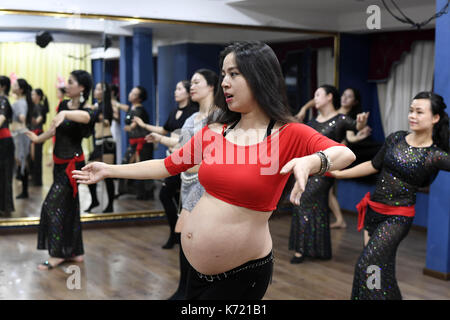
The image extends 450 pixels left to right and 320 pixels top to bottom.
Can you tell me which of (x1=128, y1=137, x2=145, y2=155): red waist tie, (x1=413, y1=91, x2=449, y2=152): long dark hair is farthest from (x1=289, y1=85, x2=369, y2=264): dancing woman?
(x1=128, y1=137, x2=145, y2=155): red waist tie

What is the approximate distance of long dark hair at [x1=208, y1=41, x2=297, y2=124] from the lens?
180 cm

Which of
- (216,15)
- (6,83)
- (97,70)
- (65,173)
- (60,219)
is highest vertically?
(216,15)

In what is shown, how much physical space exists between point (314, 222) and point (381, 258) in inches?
63.9

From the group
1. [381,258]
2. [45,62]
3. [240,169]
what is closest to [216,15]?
[45,62]

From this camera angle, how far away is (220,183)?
183cm

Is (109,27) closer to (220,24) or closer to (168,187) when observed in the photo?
(220,24)

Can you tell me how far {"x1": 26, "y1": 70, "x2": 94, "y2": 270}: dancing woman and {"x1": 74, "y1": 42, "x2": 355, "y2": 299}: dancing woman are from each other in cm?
Answer: 246

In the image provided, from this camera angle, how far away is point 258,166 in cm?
179

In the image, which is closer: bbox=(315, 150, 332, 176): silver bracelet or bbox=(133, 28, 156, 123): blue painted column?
bbox=(315, 150, 332, 176): silver bracelet

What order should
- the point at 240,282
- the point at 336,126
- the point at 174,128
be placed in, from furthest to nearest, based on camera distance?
the point at 174,128, the point at 336,126, the point at 240,282

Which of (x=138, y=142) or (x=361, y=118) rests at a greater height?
(x=361, y=118)

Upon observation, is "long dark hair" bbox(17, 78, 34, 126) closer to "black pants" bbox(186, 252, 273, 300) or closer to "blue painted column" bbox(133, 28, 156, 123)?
"blue painted column" bbox(133, 28, 156, 123)

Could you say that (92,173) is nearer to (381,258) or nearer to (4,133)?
(381,258)

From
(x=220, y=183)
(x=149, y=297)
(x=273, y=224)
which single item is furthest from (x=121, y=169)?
(x=273, y=224)
